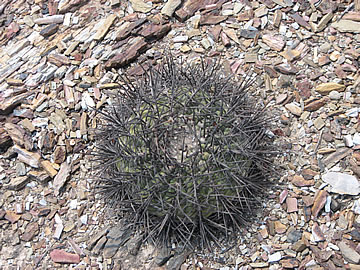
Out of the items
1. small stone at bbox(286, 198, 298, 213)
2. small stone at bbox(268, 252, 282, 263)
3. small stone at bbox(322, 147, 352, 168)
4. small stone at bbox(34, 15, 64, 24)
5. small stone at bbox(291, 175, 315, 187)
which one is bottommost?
small stone at bbox(268, 252, 282, 263)

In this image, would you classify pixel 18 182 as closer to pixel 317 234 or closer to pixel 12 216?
pixel 12 216

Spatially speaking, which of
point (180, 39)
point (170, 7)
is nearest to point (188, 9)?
point (170, 7)

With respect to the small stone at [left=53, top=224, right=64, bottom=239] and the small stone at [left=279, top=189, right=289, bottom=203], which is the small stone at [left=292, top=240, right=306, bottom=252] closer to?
the small stone at [left=279, top=189, right=289, bottom=203]

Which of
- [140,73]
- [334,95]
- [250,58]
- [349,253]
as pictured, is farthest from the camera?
[140,73]

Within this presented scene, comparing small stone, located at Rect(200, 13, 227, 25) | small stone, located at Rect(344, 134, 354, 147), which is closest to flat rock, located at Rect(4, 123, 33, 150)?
small stone, located at Rect(200, 13, 227, 25)

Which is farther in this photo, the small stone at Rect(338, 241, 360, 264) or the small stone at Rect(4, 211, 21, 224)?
the small stone at Rect(4, 211, 21, 224)

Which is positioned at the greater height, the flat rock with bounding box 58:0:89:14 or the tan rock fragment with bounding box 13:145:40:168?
the flat rock with bounding box 58:0:89:14

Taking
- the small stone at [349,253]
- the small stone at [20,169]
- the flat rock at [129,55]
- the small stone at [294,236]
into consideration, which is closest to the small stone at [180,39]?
the flat rock at [129,55]
